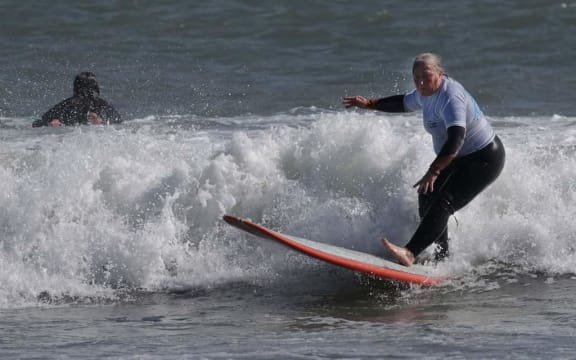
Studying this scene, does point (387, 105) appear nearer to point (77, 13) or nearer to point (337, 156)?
point (337, 156)

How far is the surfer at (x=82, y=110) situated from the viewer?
35.9 ft

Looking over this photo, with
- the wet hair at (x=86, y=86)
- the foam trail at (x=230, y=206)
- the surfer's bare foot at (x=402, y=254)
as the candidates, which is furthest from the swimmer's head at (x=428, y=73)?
the wet hair at (x=86, y=86)

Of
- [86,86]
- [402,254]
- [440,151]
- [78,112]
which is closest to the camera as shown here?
[440,151]

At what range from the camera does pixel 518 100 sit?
13281 mm

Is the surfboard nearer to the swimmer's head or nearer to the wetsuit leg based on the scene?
the wetsuit leg

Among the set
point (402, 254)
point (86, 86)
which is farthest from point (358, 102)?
point (86, 86)

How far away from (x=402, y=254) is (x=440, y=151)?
727 millimetres

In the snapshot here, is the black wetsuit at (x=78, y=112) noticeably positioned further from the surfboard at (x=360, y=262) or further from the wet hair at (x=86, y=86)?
the surfboard at (x=360, y=262)

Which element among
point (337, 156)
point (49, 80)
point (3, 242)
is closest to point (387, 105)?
point (337, 156)

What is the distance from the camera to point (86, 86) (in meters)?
11.2

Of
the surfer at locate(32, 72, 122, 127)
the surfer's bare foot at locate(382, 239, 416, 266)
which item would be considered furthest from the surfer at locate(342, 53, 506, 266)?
the surfer at locate(32, 72, 122, 127)

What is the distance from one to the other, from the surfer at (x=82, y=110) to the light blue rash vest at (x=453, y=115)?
5330mm

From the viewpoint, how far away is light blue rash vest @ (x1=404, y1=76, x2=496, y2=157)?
616cm

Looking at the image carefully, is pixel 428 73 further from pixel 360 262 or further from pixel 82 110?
pixel 82 110
